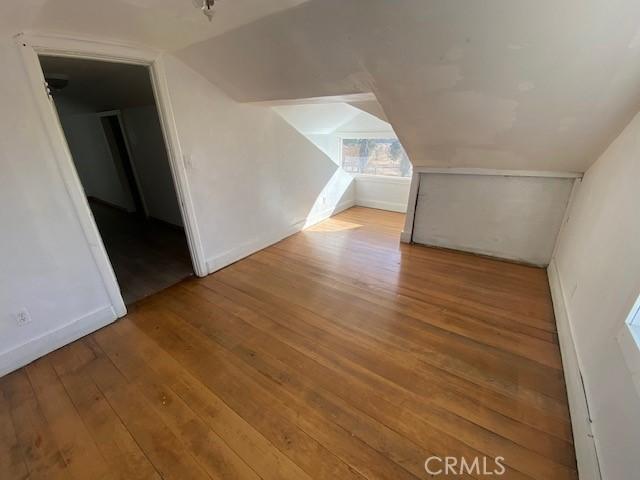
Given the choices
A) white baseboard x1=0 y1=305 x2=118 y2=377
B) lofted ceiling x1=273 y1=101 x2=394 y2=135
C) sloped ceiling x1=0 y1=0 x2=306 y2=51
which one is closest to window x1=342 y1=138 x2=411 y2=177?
lofted ceiling x1=273 y1=101 x2=394 y2=135

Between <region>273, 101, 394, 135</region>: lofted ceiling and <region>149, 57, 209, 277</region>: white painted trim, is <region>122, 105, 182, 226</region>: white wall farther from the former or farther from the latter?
<region>273, 101, 394, 135</region>: lofted ceiling

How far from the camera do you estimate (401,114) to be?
225 centimetres

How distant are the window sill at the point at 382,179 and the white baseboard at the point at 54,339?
13.9ft

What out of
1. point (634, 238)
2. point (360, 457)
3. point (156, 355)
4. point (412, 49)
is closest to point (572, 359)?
point (634, 238)

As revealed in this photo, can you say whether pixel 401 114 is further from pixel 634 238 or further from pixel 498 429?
pixel 498 429

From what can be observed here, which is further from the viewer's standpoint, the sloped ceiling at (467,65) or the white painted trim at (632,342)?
the sloped ceiling at (467,65)

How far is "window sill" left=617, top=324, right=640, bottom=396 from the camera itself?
0.95 metres

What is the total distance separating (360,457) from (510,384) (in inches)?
39.6

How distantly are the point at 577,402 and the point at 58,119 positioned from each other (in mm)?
3372

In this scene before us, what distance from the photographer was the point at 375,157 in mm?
5016

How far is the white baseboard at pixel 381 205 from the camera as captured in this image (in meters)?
Answer: 4.88

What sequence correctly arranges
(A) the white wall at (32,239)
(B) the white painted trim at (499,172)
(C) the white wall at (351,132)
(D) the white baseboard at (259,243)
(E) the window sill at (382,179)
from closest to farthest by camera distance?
(A) the white wall at (32,239)
(B) the white painted trim at (499,172)
(D) the white baseboard at (259,243)
(C) the white wall at (351,132)
(E) the window sill at (382,179)

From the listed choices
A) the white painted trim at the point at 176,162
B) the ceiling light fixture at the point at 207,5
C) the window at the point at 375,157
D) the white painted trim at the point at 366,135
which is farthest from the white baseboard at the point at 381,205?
the ceiling light fixture at the point at 207,5

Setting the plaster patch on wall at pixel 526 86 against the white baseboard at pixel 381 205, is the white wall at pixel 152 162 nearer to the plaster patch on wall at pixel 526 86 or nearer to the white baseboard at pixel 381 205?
the white baseboard at pixel 381 205
